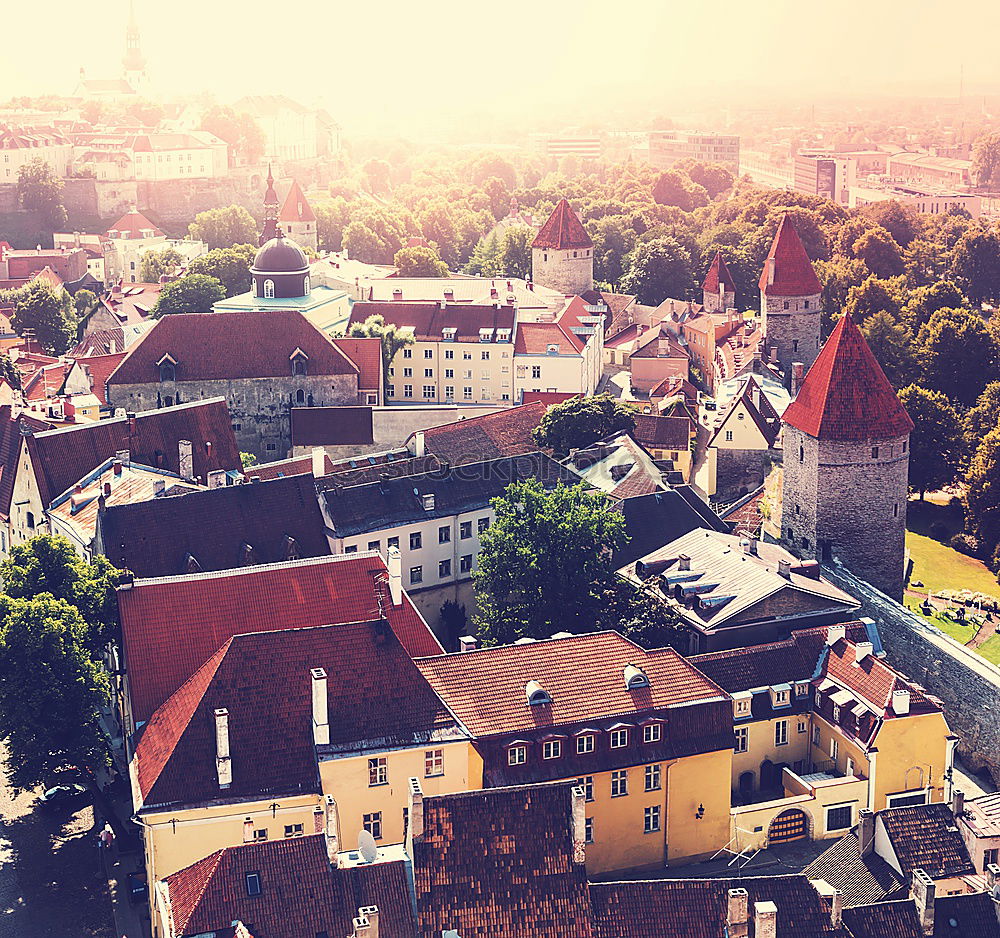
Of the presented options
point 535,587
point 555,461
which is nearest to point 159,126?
point 555,461

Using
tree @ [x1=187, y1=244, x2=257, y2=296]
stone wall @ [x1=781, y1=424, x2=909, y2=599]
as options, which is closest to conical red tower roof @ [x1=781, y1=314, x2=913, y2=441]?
stone wall @ [x1=781, y1=424, x2=909, y2=599]

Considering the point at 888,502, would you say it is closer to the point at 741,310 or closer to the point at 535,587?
the point at 535,587

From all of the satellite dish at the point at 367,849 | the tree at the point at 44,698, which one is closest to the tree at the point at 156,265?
the tree at the point at 44,698

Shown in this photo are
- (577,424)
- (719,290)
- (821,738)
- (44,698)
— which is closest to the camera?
(44,698)

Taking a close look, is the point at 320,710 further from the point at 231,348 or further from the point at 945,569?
the point at 231,348

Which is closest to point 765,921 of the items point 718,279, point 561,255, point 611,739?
point 611,739

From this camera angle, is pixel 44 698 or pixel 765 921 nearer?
pixel 765 921
